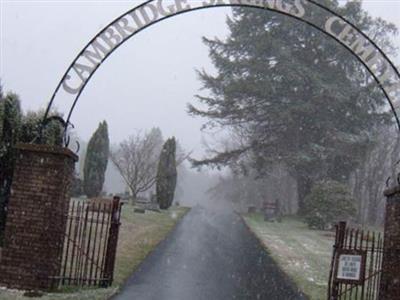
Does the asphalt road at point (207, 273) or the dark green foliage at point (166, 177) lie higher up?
the dark green foliage at point (166, 177)

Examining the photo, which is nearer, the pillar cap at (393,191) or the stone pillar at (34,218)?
the pillar cap at (393,191)

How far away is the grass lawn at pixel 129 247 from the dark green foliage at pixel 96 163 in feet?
17.5

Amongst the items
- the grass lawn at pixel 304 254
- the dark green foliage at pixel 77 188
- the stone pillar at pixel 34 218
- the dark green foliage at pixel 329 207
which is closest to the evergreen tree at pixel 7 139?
the stone pillar at pixel 34 218

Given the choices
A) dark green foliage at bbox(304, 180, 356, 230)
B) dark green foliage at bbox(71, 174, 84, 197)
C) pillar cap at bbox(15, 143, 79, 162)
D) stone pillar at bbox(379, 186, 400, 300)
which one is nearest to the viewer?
stone pillar at bbox(379, 186, 400, 300)

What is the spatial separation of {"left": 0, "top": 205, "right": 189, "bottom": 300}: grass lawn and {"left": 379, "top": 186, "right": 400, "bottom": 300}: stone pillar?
432 centimetres

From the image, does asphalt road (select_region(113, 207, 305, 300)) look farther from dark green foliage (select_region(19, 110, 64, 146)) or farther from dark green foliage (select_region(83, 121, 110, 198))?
dark green foliage (select_region(83, 121, 110, 198))

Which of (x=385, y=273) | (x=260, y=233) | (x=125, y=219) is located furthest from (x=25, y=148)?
(x=260, y=233)

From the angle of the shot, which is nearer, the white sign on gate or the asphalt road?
the white sign on gate

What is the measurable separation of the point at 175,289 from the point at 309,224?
54.5 ft

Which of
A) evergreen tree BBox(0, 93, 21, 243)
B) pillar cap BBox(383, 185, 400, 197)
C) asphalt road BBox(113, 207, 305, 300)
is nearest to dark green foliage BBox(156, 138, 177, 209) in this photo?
asphalt road BBox(113, 207, 305, 300)

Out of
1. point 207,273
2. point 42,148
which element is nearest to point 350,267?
point 207,273

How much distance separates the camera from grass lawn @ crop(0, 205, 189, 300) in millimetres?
8383

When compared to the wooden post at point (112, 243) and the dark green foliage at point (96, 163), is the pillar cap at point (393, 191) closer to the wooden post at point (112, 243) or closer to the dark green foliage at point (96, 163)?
the wooden post at point (112, 243)

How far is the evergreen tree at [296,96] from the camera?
31.3 metres
